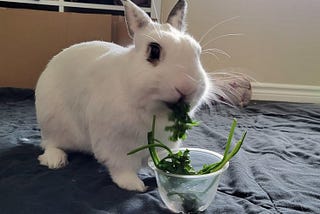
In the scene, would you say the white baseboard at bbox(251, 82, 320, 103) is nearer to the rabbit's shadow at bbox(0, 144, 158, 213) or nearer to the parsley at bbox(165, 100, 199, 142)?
the rabbit's shadow at bbox(0, 144, 158, 213)

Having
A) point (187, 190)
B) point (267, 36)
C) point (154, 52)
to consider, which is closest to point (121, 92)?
point (154, 52)

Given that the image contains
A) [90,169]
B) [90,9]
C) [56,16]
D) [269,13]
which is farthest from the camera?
[269,13]

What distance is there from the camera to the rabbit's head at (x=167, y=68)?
2.75 ft

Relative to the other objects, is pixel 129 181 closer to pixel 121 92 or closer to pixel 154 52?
pixel 121 92

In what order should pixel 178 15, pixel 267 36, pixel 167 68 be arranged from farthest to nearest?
pixel 267 36 → pixel 178 15 → pixel 167 68

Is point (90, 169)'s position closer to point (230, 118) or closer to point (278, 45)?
point (230, 118)

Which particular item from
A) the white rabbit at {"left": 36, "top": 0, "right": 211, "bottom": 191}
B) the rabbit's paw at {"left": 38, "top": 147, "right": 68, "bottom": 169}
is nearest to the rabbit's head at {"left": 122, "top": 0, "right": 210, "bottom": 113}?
the white rabbit at {"left": 36, "top": 0, "right": 211, "bottom": 191}

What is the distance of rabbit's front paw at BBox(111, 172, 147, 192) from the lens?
1.00 meters

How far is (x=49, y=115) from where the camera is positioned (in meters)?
1.16

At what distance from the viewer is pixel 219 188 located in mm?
1052

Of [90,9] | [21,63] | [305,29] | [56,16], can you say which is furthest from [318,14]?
[21,63]

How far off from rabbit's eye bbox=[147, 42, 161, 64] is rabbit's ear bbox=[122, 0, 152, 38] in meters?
0.10

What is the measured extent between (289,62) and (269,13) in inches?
11.1

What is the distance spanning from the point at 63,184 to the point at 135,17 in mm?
440
